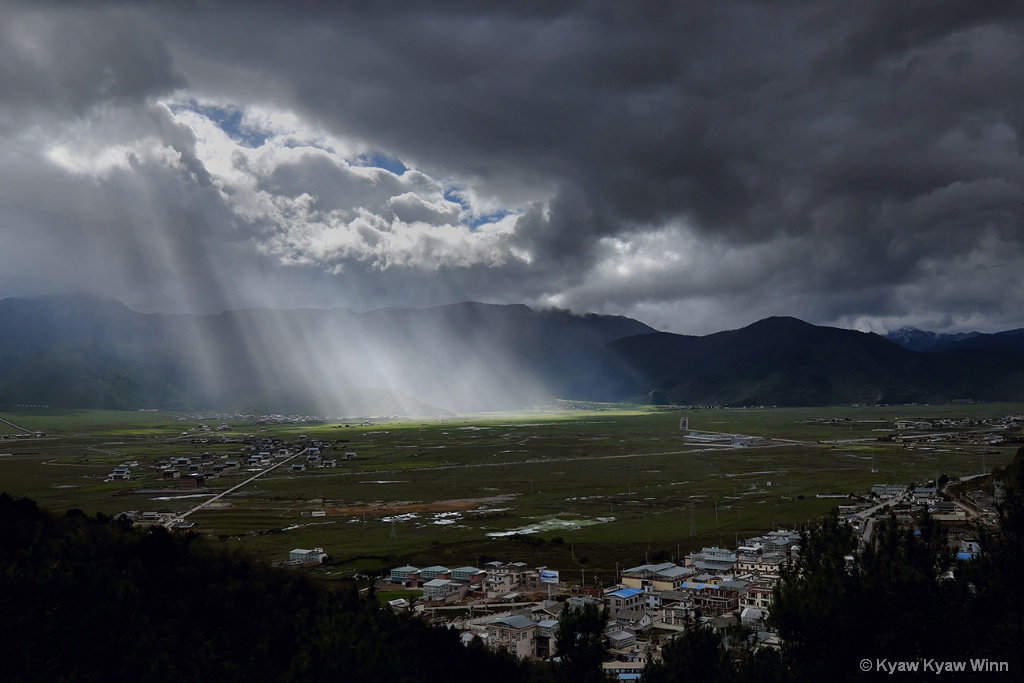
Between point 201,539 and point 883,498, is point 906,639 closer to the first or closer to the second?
point 201,539

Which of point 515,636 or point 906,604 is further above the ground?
point 906,604

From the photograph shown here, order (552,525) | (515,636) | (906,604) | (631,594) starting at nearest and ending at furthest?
(906,604), (515,636), (631,594), (552,525)

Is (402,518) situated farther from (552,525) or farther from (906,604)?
(906,604)

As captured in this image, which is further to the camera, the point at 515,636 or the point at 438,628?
the point at 515,636

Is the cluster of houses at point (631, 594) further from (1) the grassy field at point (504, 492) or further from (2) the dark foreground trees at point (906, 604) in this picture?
(2) the dark foreground trees at point (906, 604)

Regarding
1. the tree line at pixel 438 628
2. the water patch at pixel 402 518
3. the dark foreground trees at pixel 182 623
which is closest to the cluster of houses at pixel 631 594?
the tree line at pixel 438 628

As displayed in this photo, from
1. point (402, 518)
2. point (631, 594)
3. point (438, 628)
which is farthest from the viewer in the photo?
point (402, 518)

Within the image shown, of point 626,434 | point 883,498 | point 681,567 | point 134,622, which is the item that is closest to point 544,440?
point 626,434

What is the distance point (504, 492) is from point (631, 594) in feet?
155

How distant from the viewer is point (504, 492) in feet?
277

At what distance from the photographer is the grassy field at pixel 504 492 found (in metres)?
55.0

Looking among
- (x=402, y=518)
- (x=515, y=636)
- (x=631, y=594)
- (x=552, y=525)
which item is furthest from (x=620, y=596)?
(x=402, y=518)

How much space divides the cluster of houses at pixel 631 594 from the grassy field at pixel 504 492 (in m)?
3.41

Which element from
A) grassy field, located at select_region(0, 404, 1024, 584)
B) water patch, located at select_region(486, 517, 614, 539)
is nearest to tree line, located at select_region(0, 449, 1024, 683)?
grassy field, located at select_region(0, 404, 1024, 584)
